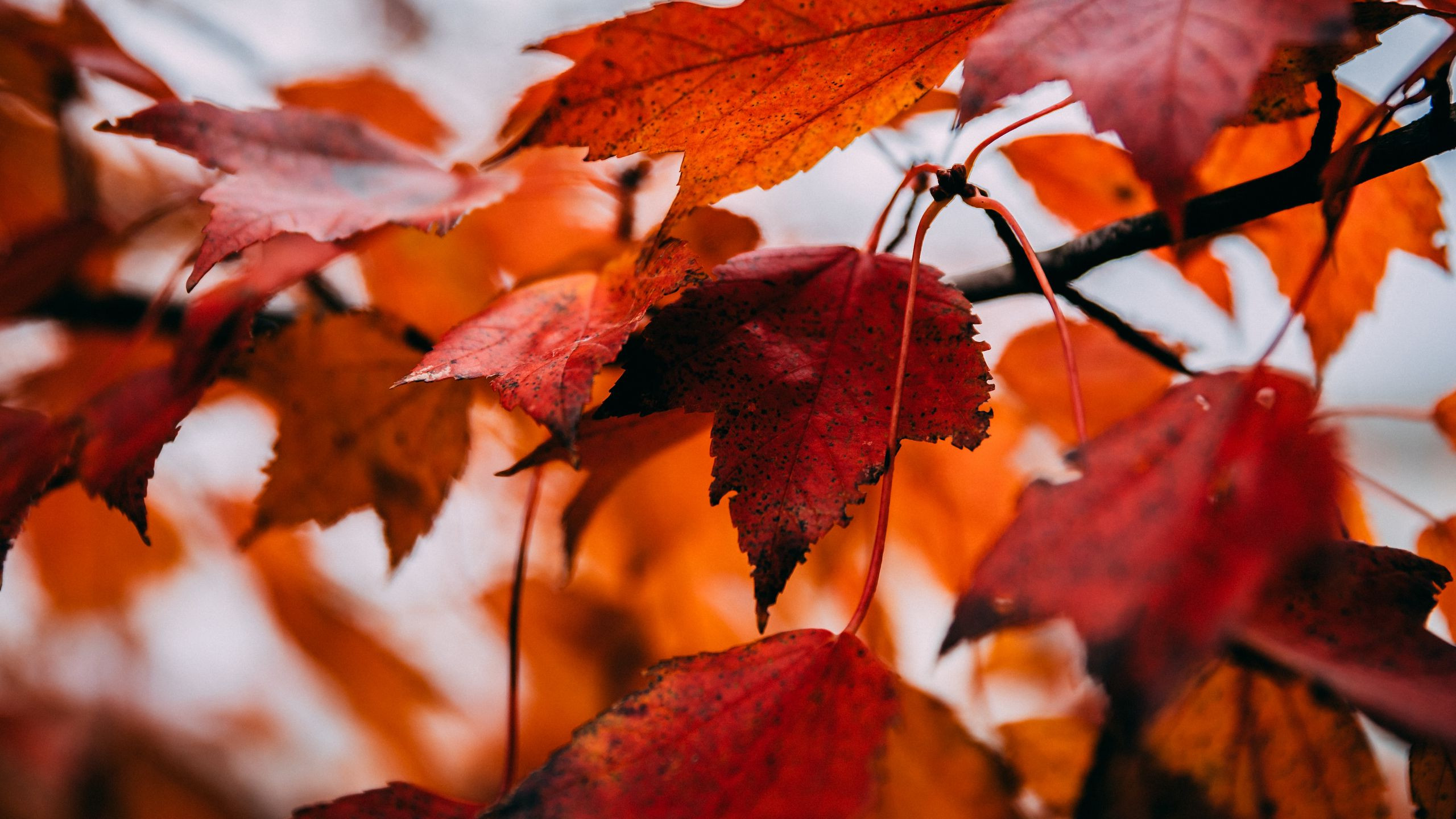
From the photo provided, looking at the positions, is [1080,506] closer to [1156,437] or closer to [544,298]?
[1156,437]

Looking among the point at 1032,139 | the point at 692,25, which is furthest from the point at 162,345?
the point at 1032,139

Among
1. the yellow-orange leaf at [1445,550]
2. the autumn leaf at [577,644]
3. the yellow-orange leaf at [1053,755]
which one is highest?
the yellow-orange leaf at [1445,550]

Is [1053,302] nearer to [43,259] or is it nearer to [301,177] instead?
[301,177]

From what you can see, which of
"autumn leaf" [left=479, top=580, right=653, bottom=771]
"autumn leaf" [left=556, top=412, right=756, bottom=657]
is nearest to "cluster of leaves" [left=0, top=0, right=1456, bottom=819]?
"autumn leaf" [left=556, top=412, right=756, bottom=657]

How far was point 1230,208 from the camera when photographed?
0.35m

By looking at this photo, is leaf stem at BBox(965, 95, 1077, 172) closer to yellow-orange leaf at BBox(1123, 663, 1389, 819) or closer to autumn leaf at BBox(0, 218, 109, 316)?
yellow-orange leaf at BBox(1123, 663, 1389, 819)

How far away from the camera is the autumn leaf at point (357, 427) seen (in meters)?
0.44

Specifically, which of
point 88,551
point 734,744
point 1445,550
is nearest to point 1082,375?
point 1445,550

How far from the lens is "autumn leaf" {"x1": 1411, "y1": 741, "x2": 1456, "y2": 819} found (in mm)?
315

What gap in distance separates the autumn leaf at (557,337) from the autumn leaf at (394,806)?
0.18 metres

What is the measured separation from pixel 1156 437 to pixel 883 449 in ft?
0.31

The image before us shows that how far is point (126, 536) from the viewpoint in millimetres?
1089

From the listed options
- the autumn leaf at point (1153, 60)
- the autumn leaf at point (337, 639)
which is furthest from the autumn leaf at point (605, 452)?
the autumn leaf at point (337, 639)

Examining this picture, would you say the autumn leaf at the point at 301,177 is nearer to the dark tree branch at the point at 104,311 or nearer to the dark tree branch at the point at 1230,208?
the dark tree branch at the point at 104,311
